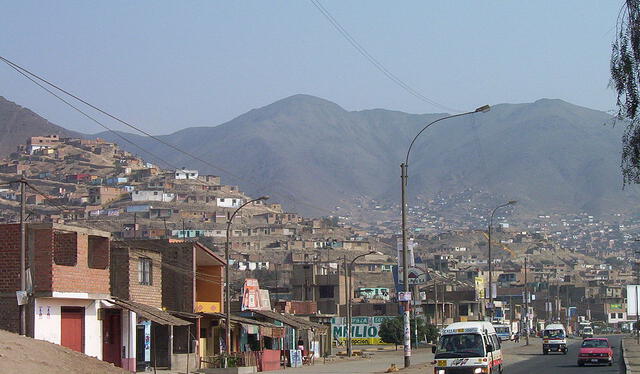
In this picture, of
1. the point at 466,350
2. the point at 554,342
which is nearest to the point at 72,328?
the point at 466,350

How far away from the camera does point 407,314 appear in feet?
161

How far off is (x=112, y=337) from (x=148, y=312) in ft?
7.78

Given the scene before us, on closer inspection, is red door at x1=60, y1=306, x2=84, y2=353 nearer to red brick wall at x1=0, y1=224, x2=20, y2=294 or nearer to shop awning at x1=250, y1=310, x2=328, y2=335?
red brick wall at x1=0, y1=224, x2=20, y2=294

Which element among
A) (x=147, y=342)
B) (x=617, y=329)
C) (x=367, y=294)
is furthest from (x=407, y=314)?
(x=617, y=329)

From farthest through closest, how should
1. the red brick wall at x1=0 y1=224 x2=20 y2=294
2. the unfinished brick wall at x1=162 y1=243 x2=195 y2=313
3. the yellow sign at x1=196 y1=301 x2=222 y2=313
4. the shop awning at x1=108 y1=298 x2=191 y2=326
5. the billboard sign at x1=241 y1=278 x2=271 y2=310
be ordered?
the billboard sign at x1=241 y1=278 x2=271 y2=310 → the yellow sign at x1=196 y1=301 x2=222 y2=313 → the unfinished brick wall at x1=162 y1=243 x2=195 y2=313 → the shop awning at x1=108 y1=298 x2=191 y2=326 → the red brick wall at x1=0 y1=224 x2=20 y2=294

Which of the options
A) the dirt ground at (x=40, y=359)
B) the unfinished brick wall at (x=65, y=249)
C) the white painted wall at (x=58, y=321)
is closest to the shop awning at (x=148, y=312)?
the white painted wall at (x=58, y=321)

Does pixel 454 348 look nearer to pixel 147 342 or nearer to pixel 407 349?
pixel 407 349

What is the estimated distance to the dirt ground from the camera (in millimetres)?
27609

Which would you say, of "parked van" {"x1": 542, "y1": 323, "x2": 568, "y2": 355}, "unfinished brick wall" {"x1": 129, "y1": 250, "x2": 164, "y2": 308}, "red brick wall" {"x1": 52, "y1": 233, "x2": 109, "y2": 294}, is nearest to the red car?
"parked van" {"x1": 542, "y1": 323, "x2": 568, "y2": 355}

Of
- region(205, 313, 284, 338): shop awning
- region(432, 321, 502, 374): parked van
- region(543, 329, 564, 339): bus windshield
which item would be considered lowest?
region(543, 329, 564, 339): bus windshield

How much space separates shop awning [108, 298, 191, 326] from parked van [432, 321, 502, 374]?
52.8 feet

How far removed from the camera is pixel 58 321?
4216cm

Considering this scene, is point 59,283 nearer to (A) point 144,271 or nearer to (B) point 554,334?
(A) point 144,271

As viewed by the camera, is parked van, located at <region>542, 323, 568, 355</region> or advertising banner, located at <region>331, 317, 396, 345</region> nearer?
parked van, located at <region>542, 323, 568, 355</region>
